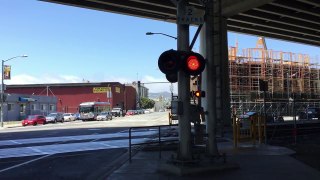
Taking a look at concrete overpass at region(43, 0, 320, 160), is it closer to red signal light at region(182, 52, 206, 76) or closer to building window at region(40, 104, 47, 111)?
red signal light at region(182, 52, 206, 76)

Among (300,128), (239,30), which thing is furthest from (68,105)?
(300,128)

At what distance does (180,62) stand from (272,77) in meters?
59.3

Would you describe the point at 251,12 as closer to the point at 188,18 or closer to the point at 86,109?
the point at 188,18

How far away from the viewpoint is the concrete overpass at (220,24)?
36.5ft

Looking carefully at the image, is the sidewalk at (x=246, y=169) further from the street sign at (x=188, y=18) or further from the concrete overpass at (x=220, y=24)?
the street sign at (x=188, y=18)

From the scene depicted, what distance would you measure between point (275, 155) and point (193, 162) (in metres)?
4.22

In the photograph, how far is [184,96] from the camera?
11.0 metres

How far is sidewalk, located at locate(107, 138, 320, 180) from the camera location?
10125 mm

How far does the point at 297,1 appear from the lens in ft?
109

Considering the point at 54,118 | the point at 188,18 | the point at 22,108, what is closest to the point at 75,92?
the point at 22,108

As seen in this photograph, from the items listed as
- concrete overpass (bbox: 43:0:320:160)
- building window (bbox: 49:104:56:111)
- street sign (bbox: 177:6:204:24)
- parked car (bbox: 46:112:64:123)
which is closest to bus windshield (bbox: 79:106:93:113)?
parked car (bbox: 46:112:64:123)

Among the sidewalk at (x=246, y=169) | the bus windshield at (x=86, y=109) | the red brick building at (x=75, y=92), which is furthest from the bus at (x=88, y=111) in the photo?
the sidewalk at (x=246, y=169)

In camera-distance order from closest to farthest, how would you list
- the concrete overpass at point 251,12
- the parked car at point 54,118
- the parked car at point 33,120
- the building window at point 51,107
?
1. the concrete overpass at point 251,12
2. the parked car at point 33,120
3. the parked car at point 54,118
4. the building window at point 51,107

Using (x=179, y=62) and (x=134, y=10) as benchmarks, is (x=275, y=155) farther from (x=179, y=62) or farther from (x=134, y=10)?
(x=134, y=10)
